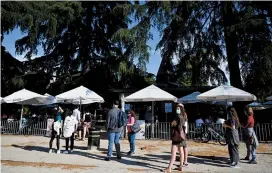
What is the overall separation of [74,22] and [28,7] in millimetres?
6969

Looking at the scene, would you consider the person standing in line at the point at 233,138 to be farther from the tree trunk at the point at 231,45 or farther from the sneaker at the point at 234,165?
the tree trunk at the point at 231,45

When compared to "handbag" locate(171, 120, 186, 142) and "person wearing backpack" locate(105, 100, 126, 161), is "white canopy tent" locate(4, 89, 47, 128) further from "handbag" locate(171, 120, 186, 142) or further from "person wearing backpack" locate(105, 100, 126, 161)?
"handbag" locate(171, 120, 186, 142)

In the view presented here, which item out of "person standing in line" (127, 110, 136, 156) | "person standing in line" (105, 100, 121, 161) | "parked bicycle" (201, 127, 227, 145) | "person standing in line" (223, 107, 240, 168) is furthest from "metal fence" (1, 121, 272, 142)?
"person standing in line" (105, 100, 121, 161)

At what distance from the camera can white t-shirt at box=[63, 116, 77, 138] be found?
380 inches

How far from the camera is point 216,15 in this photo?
20375 mm

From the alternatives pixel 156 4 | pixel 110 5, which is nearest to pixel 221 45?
pixel 156 4

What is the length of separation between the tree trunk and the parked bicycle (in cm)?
693

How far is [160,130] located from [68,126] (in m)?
6.69

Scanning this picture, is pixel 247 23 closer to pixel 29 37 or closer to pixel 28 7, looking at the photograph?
pixel 28 7

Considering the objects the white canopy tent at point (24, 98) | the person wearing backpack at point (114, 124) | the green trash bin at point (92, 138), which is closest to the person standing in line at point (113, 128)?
the person wearing backpack at point (114, 124)

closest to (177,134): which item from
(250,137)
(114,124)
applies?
(114,124)

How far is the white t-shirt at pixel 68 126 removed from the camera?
965cm

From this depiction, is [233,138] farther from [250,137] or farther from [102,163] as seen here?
[102,163]

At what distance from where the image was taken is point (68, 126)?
9703mm
